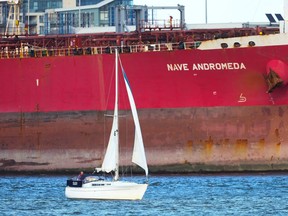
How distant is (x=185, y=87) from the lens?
55.6 m

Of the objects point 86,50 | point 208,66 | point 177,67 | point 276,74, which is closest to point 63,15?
point 86,50

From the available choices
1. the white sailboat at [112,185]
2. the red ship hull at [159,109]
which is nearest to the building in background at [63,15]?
the red ship hull at [159,109]

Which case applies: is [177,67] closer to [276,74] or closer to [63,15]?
[276,74]

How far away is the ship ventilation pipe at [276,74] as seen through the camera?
53656 millimetres

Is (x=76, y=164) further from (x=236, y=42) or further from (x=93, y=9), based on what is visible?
(x=93, y=9)

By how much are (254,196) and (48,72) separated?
1284cm

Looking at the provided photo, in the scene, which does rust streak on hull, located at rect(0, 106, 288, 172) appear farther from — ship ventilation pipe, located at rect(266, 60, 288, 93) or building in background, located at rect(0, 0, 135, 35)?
building in background, located at rect(0, 0, 135, 35)

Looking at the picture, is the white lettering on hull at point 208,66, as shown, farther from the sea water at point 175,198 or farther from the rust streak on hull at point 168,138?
the sea water at point 175,198

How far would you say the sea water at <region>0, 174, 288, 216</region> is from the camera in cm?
4519

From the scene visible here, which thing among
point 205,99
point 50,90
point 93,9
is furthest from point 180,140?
point 93,9

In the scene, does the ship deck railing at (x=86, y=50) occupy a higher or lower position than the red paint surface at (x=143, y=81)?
higher

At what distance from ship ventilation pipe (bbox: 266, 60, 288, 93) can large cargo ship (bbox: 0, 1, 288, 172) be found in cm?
4

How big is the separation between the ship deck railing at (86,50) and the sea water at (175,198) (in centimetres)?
536

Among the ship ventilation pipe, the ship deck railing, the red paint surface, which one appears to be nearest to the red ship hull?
the red paint surface
